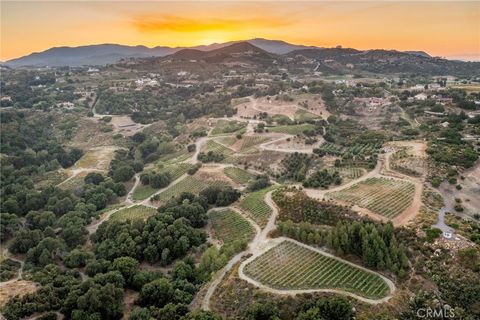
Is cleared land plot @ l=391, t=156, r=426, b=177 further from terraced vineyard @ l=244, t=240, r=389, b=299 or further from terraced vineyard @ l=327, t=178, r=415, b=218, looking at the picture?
terraced vineyard @ l=244, t=240, r=389, b=299

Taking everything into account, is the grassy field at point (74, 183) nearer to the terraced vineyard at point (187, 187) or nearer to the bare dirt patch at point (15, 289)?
the terraced vineyard at point (187, 187)

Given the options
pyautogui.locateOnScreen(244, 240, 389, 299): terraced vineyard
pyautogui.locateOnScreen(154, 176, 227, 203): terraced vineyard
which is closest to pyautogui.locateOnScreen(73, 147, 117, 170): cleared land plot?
pyautogui.locateOnScreen(154, 176, 227, 203): terraced vineyard

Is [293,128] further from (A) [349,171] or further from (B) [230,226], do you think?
(B) [230,226]

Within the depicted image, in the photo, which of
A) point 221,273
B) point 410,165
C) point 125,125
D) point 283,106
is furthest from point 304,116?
point 221,273

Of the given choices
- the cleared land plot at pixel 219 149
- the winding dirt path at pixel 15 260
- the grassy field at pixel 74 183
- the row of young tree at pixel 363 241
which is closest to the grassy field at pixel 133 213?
the winding dirt path at pixel 15 260

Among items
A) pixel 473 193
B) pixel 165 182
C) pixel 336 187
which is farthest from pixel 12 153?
pixel 473 193

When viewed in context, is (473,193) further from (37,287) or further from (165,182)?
(37,287)
